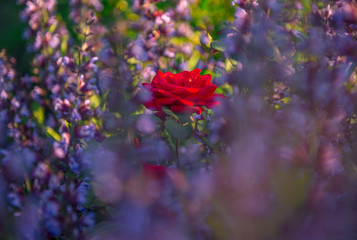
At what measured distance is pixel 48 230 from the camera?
29.0 inches

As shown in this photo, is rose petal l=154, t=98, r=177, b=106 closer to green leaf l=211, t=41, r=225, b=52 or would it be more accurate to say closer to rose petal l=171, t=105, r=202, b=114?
rose petal l=171, t=105, r=202, b=114

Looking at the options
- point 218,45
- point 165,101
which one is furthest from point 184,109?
point 218,45

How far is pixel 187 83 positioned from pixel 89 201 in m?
0.31

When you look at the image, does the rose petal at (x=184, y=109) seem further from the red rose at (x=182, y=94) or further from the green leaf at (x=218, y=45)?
the green leaf at (x=218, y=45)

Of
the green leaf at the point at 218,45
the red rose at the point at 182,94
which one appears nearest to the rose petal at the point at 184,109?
the red rose at the point at 182,94

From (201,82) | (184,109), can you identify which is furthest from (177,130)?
(201,82)

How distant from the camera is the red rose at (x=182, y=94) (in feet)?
2.27

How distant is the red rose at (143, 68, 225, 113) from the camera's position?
69 centimetres

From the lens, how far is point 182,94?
72cm

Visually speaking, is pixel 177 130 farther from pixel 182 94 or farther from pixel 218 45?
pixel 218 45

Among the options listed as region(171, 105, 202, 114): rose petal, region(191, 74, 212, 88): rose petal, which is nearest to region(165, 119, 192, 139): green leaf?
region(171, 105, 202, 114): rose petal

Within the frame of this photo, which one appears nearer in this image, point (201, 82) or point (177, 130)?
point (177, 130)

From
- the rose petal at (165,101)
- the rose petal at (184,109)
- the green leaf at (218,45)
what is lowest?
the rose petal at (184,109)

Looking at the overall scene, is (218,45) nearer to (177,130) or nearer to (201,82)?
(201,82)
